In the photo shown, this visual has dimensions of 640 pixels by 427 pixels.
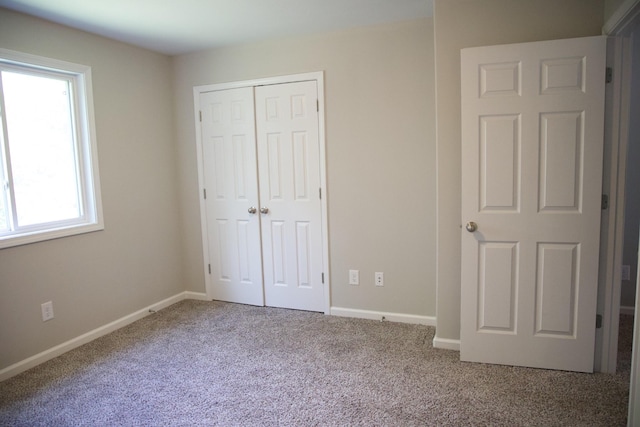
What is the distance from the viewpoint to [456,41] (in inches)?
99.2

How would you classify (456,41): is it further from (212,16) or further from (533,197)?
(212,16)

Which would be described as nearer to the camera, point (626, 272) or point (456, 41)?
point (456, 41)

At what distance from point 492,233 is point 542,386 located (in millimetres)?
924

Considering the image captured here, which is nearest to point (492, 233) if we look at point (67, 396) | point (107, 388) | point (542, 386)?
point (542, 386)

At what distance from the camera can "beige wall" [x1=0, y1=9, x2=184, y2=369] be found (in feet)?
8.75

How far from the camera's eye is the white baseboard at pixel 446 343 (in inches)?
108

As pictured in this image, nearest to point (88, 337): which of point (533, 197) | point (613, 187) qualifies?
point (533, 197)

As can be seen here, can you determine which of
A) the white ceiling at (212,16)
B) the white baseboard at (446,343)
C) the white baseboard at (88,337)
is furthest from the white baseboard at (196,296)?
the white ceiling at (212,16)

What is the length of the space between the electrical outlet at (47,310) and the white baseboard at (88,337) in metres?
0.23

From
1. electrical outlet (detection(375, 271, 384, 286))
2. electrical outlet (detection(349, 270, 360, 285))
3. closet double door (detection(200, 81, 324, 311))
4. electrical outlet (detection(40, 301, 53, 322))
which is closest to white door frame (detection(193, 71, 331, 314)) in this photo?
closet double door (detection(200, 81, 324, 311))

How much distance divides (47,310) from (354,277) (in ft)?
7.70

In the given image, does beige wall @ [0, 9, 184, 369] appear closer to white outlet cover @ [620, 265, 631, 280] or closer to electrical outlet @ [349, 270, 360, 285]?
electrical outlet @ [349, 270, 360, 285]

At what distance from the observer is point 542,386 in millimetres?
2281

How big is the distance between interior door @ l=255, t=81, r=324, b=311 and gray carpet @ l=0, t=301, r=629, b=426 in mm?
562
